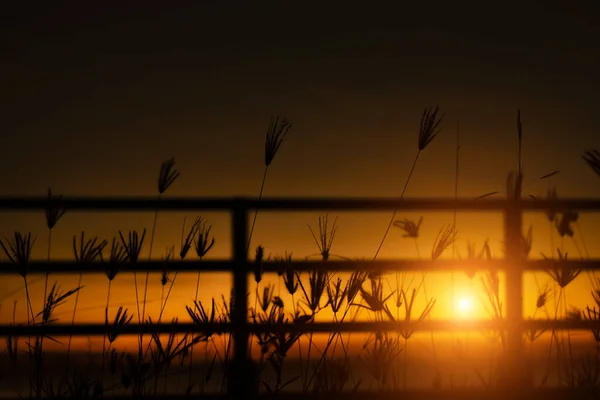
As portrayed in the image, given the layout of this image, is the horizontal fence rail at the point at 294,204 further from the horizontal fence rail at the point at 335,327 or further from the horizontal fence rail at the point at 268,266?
the horizontal fence rail at the point at 335,327

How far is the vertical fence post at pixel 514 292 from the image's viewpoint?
4.18 m

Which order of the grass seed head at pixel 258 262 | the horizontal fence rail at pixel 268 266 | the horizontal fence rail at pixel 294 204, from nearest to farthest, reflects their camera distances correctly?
1. the grass seed head at pixel 258 262
2. the horizontal fence rail at pixel 268 266
3. the horizontal fence rail at pixel 294 204

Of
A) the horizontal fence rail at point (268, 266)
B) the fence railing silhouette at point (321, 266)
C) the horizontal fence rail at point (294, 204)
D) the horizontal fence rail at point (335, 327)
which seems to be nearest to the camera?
the horizontal fence rail at point (335, 327)

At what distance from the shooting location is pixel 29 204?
169 inches

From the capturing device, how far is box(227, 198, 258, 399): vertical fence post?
3949 mm

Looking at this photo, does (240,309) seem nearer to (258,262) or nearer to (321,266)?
(321,266)

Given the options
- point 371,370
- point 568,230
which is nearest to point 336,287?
point 371,370

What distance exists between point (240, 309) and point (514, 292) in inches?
Result: 56.6

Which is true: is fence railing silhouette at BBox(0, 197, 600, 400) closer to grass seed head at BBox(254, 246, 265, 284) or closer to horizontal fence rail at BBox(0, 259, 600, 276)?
horizontal fence rail at BBox(0, 259, 600, 276)

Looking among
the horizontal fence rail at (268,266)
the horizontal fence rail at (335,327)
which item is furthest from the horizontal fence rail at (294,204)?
the horizontal fence rail at (335,327)

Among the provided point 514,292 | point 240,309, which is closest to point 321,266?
point 240,309

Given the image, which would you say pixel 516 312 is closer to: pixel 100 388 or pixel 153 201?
pixel 153 201

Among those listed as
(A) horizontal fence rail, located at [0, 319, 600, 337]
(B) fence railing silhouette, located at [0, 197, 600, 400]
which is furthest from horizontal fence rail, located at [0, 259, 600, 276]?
(A) horizontal fence rail, located at [0, 319, 600, 337]

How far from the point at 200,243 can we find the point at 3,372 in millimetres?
936
